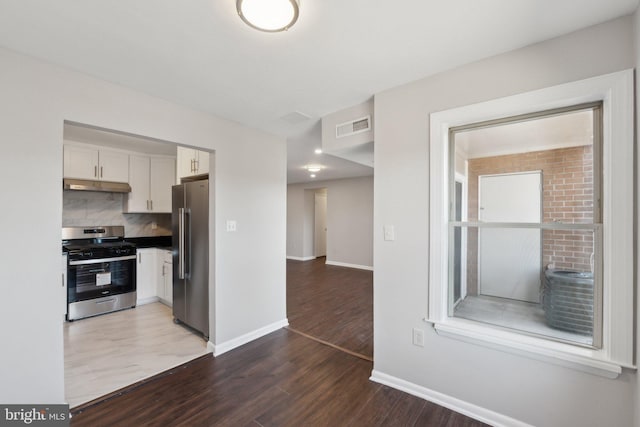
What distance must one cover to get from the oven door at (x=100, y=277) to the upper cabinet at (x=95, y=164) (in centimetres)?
122

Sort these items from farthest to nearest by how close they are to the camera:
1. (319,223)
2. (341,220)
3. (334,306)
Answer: (319,223)
(341,220)
(334,306)

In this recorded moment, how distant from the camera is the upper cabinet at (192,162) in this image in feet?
10.0

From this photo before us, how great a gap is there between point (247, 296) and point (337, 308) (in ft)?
5.12

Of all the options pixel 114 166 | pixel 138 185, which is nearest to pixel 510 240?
pixel 138 185

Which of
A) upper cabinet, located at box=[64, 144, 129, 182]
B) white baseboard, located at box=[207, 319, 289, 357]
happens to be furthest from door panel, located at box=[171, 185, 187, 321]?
upper cabinet, located at box=[64, 144, 129, 182]

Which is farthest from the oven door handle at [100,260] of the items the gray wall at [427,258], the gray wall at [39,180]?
the gray wall at [427,258]

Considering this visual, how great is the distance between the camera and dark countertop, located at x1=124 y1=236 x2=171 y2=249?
434 cm

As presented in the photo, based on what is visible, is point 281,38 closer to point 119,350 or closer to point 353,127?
point 353,127

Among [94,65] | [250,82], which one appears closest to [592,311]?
[250,82]

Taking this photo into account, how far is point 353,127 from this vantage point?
2.57 meters

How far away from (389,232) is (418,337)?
84cm

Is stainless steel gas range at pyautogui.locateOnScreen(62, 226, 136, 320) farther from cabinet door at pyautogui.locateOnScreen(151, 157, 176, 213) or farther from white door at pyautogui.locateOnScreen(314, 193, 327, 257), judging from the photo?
white door at pyautogui.locateOnScreen(314, 193, 327, 257)

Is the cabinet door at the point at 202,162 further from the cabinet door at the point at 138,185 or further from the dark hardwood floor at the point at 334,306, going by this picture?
the dark hardwood floor at the point at 334,306

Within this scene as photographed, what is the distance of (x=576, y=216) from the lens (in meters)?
1.61
